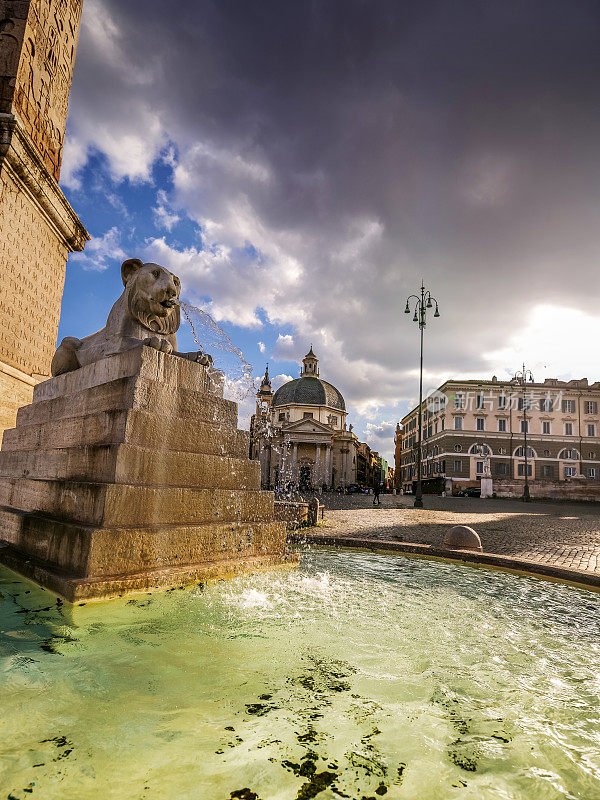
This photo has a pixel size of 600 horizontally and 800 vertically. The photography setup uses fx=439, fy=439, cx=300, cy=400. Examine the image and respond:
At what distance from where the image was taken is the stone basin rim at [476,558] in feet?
16.9

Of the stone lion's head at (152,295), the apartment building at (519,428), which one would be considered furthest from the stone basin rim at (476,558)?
the apartment building at (519,428)

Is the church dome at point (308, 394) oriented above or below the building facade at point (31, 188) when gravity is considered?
above

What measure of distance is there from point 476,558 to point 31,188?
30.7ft

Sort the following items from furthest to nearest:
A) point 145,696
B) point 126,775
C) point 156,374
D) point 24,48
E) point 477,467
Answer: point 477,467 → point 24,48 → point 156,374 → point 145,696 → point 126,775

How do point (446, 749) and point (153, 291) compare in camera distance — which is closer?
point (446, 749)

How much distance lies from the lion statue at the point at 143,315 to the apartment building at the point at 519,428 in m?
52.6

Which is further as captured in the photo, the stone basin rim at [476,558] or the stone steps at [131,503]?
the stone basin rim at [476,558]

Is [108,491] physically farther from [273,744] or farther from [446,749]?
[446,749]

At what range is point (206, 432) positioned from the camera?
4.83 metres

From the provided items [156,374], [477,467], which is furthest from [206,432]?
[477,467]

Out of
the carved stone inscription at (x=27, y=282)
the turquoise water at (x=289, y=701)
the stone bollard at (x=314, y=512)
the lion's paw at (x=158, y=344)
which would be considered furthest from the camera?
the stone bollard at (x=314, y=512)

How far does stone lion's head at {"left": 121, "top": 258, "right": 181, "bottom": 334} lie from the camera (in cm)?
500

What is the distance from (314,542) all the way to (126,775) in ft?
20.1

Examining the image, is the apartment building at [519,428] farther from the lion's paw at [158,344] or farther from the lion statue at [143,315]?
the lion's paw at [158,344]
